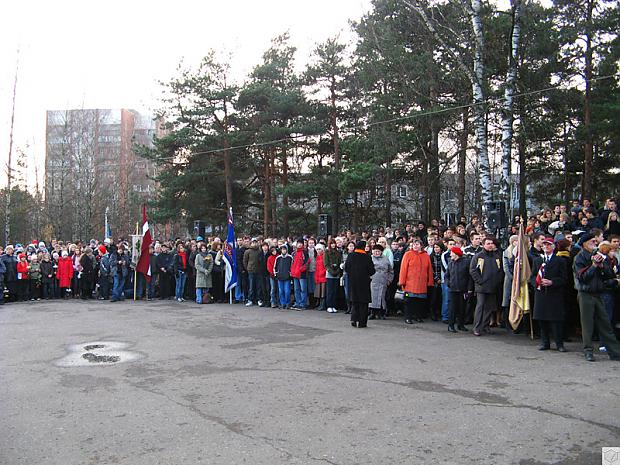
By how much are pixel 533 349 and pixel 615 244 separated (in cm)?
259

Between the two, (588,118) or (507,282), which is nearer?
(507,282)

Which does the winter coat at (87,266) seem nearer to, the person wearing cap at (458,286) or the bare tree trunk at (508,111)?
the person wearing cap at (458,286)

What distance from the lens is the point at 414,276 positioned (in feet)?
40.4

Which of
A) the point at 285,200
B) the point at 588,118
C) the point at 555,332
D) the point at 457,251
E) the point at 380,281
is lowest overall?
the point at 555,332

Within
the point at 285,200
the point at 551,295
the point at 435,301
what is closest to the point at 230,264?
the point at 435,301

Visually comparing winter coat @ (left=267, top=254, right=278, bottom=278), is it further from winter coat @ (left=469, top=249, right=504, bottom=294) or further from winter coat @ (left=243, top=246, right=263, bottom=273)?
winter coat @ (left=469, top=249, right=504, bottom=294)

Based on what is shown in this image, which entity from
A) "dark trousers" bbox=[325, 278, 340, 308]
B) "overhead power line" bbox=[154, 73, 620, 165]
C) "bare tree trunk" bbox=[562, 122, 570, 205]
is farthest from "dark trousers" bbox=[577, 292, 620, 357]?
"bare tree trunk" bbox=[562, 122, 570, 205]

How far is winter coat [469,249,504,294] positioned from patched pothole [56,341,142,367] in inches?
255

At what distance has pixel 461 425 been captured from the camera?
5301mm

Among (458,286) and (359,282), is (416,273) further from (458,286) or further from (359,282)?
(359,282)

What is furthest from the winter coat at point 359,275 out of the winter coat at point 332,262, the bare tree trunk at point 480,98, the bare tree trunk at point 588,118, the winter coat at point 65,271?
the bare tree trunk at point 588,118

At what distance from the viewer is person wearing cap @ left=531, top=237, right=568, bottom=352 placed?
8875 millimetres

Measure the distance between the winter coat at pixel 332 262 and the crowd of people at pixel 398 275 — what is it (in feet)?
0.09

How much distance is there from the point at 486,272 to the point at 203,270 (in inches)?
372
